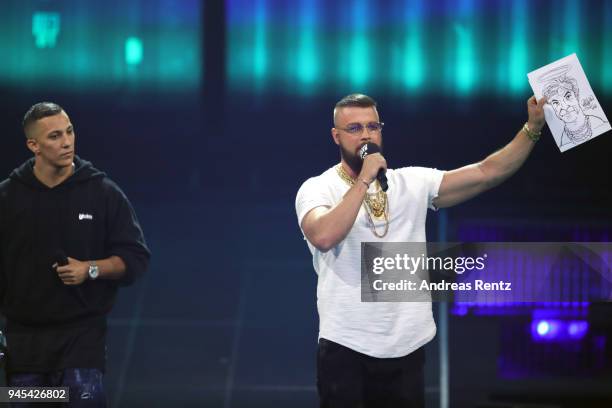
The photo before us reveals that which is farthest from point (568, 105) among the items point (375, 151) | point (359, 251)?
point (359, 251)

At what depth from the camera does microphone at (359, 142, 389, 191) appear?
297 cm

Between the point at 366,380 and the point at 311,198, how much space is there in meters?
0.60

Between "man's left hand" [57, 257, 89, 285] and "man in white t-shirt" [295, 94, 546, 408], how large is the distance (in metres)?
0.78

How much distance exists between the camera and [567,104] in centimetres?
319

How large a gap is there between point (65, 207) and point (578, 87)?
179 cm

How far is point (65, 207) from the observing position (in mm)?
3412

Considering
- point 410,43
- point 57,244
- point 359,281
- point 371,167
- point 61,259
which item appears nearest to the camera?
point 371,167

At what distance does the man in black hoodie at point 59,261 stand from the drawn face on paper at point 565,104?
1.51m

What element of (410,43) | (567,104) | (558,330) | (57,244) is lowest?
(558,330)

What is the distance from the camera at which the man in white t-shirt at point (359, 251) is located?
118 inches

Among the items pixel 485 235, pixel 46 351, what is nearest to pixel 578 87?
pixel 46 351

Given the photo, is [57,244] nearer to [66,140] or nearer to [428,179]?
[66,140]

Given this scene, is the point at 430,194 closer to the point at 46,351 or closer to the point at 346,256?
the point at 346,256

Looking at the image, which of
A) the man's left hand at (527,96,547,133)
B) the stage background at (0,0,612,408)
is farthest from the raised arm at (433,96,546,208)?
the stage background at (0,0,612,408)
